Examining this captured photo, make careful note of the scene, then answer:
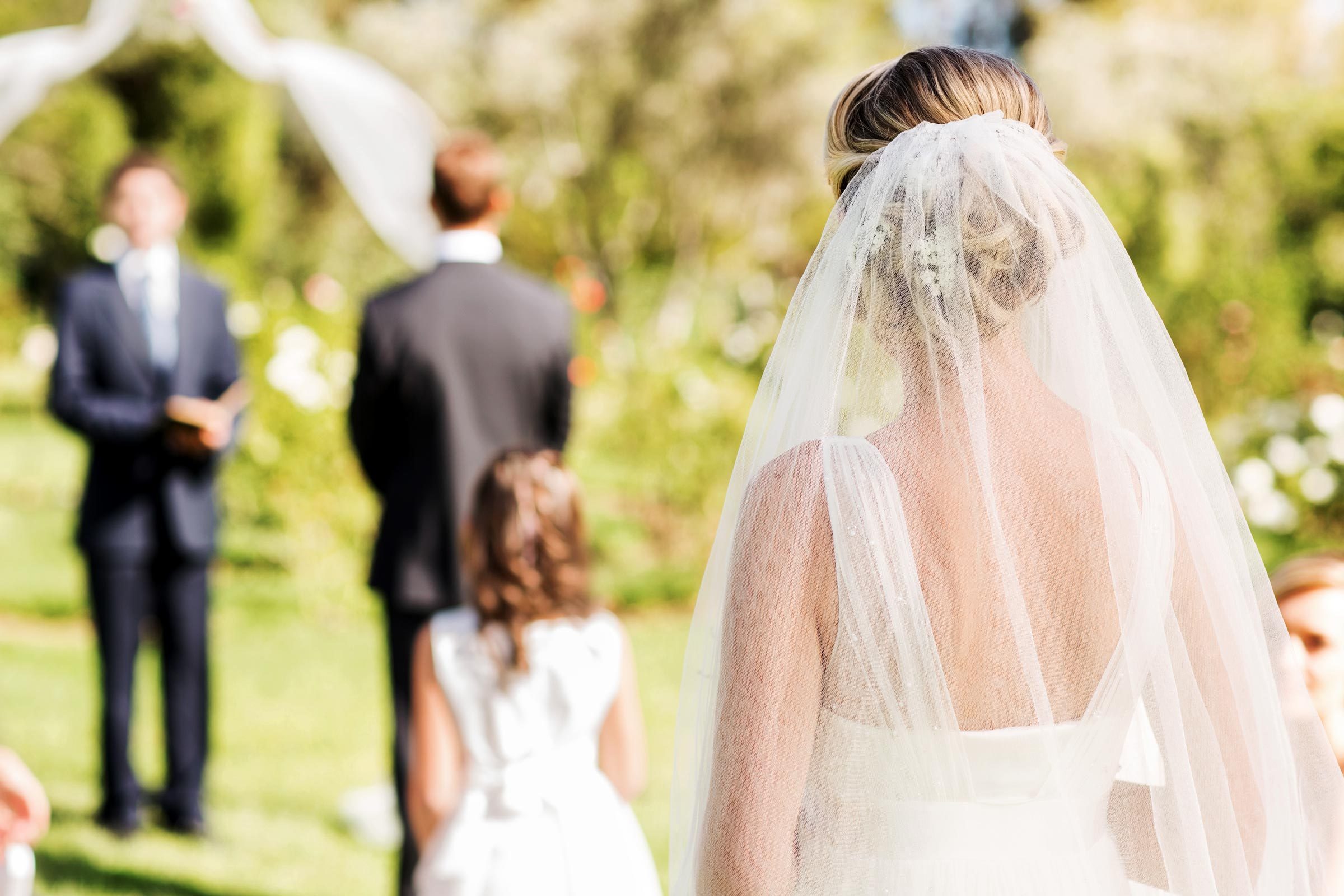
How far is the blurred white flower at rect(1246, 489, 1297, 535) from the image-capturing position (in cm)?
785

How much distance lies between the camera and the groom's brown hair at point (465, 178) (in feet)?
11.8

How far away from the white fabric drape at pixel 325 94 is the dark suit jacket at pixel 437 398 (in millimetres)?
2818

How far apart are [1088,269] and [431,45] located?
18.4 meters

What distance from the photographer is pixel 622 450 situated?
7848mm

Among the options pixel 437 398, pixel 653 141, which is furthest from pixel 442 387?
pixel 653 141

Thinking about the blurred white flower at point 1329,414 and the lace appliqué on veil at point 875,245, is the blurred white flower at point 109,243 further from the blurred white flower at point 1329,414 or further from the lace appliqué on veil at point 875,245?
the lace appliqué on veil at point 875,245

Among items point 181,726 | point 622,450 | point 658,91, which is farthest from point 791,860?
point 658,91

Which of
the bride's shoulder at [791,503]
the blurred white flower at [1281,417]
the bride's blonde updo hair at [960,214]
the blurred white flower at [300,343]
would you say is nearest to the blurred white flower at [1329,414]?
the blurred white flower at [1281,417]

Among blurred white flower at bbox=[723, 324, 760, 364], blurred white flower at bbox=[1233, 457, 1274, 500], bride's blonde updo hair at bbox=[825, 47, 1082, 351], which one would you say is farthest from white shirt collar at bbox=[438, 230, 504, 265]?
blurred white flower at bbox=[1233, 457, 1274, 500]

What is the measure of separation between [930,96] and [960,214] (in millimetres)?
173

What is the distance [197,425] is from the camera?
13.5 feet

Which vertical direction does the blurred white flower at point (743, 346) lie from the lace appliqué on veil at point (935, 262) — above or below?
above

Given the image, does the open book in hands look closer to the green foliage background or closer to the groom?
the groom

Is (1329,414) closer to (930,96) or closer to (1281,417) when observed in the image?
(1281,417)
